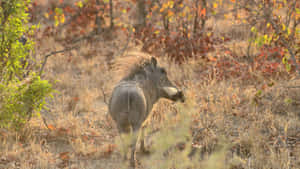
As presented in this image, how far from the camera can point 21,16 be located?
166 inches

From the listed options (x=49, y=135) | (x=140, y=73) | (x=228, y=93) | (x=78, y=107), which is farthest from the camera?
(x=78, y=107)

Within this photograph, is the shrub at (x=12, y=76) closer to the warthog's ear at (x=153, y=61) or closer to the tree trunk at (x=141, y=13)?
the warthog's ear at (x=153, y=61)

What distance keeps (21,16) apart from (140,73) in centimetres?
179

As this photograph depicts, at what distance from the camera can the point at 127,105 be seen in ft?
10.6

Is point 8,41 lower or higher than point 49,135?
higher

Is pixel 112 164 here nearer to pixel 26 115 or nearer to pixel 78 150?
pixel 78 150

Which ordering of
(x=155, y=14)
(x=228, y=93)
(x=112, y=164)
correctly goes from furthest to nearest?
(x=155, y=14) → (x=228, y=93) → (x=112, y=164)

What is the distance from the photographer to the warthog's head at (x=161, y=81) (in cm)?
381

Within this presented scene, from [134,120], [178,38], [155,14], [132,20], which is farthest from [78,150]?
[132,20]

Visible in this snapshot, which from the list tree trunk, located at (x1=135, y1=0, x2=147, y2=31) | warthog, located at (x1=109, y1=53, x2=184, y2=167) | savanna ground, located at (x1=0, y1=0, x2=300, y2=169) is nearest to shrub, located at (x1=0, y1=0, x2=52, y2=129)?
savanna ground, located at (x1=0, y1=0, x2=300, y2=169)

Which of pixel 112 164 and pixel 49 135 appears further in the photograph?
pixel 49 135

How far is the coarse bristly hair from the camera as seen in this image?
3.63 metres

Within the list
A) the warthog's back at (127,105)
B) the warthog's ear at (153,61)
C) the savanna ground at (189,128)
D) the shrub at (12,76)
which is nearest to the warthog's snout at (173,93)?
the savanna ground at (189,128)

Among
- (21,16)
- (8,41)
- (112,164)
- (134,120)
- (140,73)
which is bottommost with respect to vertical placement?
(112,164)
